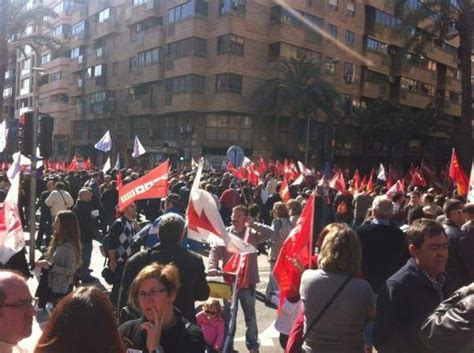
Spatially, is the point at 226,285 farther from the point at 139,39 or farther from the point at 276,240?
the point at 139,39

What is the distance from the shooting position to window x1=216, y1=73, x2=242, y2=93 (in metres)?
37.4

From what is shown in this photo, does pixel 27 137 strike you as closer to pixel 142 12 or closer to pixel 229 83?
pixel 229 83

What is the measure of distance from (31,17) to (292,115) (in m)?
17.2

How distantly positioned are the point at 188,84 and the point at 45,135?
28.8 meters

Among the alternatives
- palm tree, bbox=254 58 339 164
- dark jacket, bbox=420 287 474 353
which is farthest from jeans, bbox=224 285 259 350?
palm tree, bbox=254 58 339 164

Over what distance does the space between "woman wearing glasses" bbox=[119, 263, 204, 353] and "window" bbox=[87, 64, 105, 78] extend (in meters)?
48.2

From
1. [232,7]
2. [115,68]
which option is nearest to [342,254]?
[232,7]

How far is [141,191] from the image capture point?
7.39m

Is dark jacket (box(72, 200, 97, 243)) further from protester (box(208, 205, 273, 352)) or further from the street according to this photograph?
protester (box(208, 205, 273, 352))

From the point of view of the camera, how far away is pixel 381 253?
5262 mm

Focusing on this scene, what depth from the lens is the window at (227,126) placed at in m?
39.4

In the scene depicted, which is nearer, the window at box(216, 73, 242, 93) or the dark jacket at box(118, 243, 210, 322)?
the dark jacket at box(118, 243, 210, 322)

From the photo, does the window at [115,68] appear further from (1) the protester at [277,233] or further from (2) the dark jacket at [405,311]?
(2) the dark jacket at [405,311]

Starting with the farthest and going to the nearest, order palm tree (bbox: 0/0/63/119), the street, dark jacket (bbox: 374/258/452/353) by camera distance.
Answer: palm tree (bbox: 0/0/63/119) < the street < dark jacket (bbox: 374/258/452/353)
